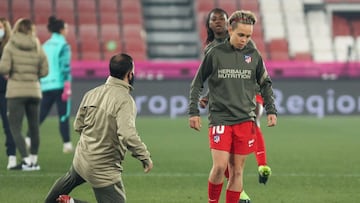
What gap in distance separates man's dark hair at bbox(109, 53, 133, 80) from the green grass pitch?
116 inches

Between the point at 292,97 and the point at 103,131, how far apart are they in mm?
18518

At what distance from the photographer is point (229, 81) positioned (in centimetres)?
880

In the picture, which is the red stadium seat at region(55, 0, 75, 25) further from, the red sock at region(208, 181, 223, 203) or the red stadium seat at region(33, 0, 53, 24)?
the red sock at region(208, 181, 223, 203)

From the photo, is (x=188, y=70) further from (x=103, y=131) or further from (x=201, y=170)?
(x=103, y=131)

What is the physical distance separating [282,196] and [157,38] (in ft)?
74.8

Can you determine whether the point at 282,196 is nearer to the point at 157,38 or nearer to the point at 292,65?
the point at 292,65

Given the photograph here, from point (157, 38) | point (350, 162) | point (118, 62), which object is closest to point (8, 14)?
point (157, 38)

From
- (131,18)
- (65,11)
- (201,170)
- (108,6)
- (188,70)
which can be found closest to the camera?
(201,170)

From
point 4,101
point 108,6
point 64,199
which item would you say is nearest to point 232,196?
point 64,199

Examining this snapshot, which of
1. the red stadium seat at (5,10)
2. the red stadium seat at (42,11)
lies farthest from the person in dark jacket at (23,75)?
the red stadium seat at (5,10)

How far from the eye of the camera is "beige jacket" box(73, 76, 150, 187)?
24.0ft

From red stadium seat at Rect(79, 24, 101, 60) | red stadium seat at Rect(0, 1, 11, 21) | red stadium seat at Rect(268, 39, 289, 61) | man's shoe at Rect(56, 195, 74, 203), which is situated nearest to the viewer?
man's shoe at Rect(56, 195, 74, 203)

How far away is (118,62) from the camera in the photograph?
24.3ft

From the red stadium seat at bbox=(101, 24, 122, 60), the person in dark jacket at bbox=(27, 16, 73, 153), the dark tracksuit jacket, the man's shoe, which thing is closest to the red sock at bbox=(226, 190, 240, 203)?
the dark tracksuit jacket
